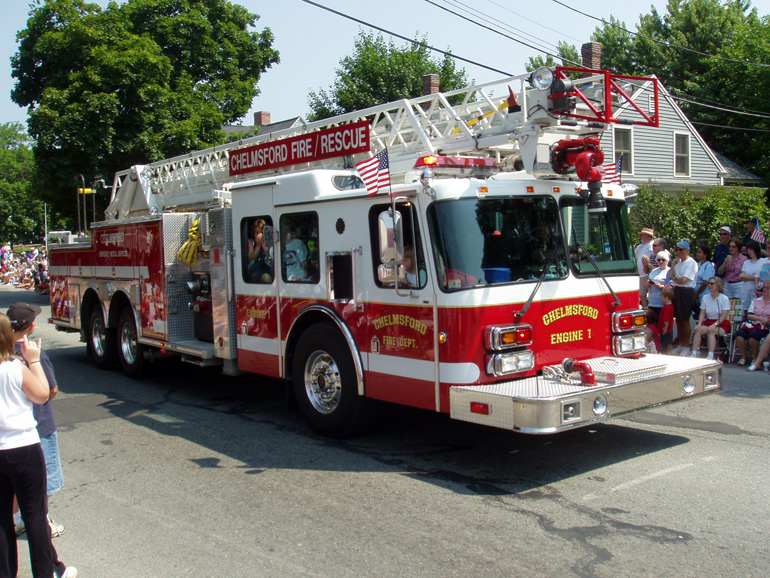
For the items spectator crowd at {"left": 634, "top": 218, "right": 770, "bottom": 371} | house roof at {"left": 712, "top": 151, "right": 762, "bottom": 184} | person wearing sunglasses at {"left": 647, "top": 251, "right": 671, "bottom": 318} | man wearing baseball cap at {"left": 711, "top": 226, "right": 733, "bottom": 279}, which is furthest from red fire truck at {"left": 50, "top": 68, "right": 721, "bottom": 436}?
house roof at {"left": 712, "top": 151, "right": 762, "bottom": 184}

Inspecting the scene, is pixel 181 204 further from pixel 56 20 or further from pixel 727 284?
pixel 56 20

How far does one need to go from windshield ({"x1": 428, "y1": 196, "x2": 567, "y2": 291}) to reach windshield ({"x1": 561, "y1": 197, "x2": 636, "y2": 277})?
0.55 feet

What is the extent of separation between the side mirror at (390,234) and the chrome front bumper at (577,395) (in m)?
1.20

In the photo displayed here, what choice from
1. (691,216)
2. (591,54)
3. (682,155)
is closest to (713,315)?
(691,216)

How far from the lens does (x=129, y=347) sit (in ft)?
35.2

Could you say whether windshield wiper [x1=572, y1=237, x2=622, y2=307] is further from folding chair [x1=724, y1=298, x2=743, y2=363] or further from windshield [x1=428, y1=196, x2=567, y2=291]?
folding chair [x1=724, y1=298, x2=743, y2=363]

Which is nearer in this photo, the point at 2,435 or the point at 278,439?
the point at 2,435

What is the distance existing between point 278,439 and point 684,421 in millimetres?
4063

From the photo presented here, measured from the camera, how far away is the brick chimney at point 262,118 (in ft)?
156

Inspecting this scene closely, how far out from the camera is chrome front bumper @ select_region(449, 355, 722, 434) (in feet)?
16.9

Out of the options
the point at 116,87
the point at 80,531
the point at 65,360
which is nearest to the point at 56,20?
the point at 116,87

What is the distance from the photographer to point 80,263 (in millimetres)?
11719

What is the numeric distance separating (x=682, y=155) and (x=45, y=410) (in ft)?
86.6

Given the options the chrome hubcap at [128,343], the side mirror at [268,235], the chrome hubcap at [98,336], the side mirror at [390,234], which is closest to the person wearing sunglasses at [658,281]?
the side mirror at [268,235]
